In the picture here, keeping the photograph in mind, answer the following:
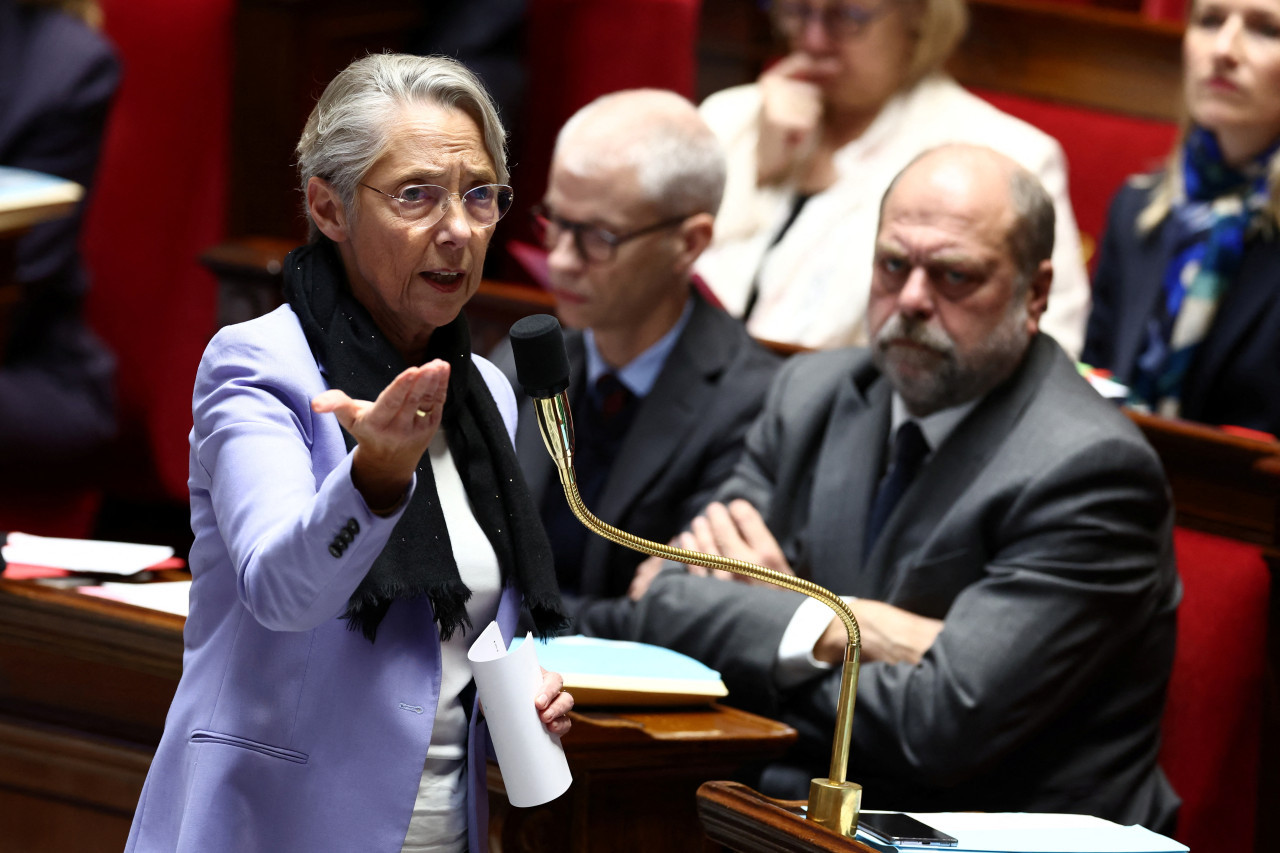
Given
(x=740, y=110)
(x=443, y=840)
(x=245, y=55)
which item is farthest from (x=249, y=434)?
Result: (x=245, y=55)

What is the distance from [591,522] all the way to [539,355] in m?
0.16

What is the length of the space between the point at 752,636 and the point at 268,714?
989 mm

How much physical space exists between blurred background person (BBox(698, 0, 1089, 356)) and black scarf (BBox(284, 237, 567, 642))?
6.09 feet

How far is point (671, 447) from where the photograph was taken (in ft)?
8.42

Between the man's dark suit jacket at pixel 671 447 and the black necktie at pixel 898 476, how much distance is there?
1.03 ft

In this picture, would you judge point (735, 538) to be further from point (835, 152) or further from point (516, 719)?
point (835, 152)

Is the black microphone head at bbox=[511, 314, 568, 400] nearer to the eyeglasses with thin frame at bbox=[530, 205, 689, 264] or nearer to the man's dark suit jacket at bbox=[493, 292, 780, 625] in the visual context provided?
the man's dark suit jacket at bbox=[493, 292, 780, 625]

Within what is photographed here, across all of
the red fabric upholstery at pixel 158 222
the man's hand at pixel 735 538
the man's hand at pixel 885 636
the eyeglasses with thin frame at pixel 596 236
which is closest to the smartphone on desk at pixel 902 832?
the man's hand at pixel 885 636

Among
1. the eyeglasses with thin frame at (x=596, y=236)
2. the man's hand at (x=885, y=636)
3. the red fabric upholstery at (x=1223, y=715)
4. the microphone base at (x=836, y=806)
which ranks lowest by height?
the red fabric upholstery at (x=1223, y=715)

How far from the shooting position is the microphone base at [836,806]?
150 cm

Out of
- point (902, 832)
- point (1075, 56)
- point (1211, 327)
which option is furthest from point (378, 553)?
point (1075, 56)

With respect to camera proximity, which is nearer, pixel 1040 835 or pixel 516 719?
pixel 516 719

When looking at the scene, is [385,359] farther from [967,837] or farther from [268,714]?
[967,837]

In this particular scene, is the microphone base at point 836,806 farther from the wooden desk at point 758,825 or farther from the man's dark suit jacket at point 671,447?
the man's dark suit jacket at point 671,447
